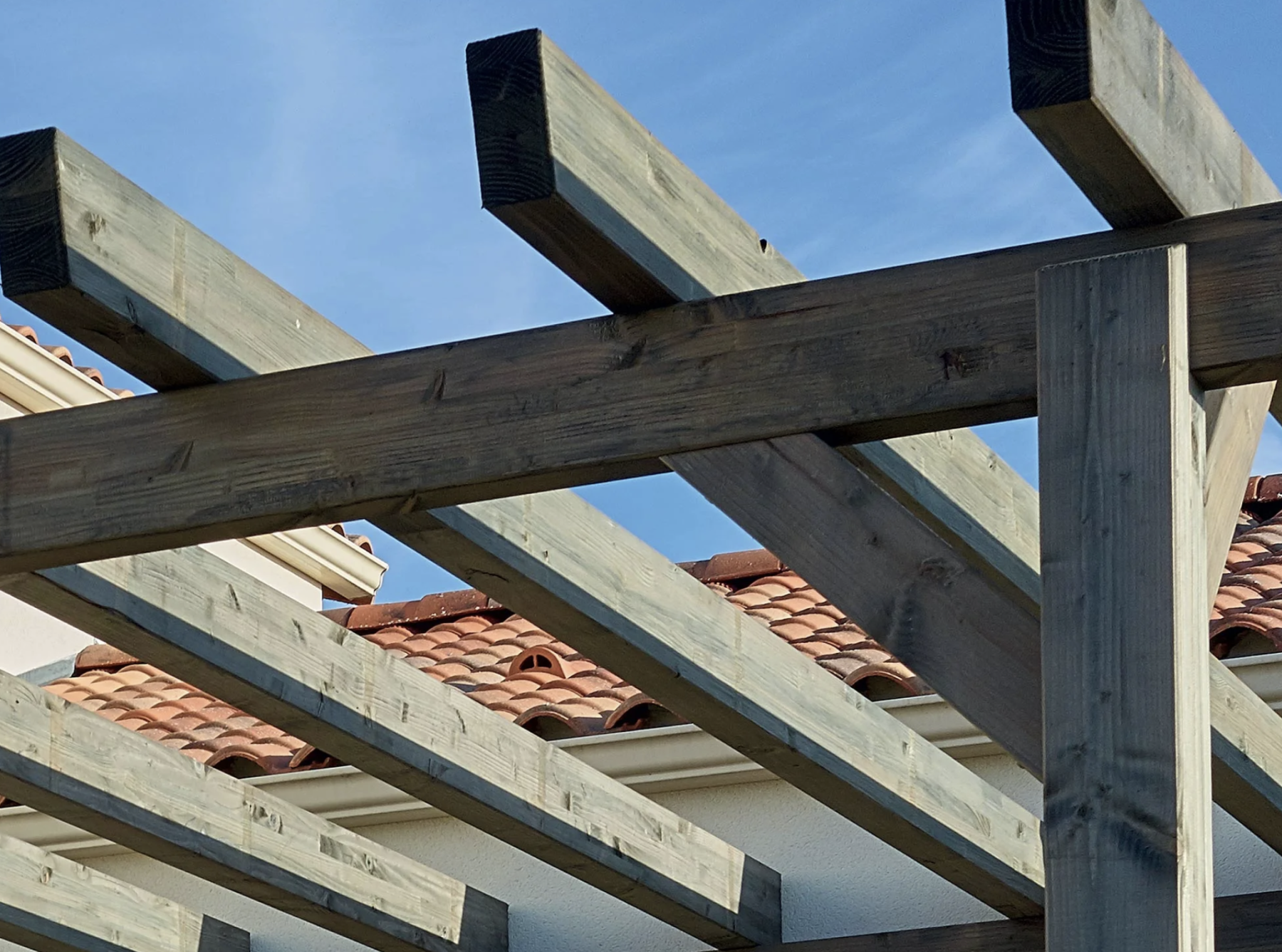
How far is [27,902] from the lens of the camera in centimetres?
591

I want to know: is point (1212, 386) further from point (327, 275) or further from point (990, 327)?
point (327, 275)

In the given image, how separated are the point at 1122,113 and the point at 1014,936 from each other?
152 inches

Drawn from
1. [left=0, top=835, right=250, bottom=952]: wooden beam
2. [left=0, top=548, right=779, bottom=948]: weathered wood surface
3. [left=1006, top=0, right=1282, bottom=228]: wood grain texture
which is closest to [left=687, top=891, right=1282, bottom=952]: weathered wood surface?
[left=0, top=548, right=779, bottom=948]: weathered wood surface

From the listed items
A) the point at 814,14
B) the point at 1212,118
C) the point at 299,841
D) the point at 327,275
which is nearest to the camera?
the point at 1212,118

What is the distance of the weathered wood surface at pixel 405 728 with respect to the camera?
440cm

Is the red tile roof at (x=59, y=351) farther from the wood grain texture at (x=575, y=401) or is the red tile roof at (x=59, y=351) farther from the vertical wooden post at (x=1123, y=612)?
the vertical wooden post at (x=1123, y=612)

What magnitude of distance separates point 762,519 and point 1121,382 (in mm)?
700

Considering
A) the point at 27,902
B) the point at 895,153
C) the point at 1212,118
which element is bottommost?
the point at 27,902

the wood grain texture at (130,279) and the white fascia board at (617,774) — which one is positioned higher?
the white fascia board at (617,774)

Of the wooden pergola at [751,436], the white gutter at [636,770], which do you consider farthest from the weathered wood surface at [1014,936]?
the wooden pergola at [751,436]

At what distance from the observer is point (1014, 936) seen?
615 cm

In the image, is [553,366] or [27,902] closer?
[553,366]

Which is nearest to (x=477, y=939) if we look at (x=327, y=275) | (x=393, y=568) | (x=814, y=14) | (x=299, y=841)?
(x=299, y=841)

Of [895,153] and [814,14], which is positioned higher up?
[814,14]
